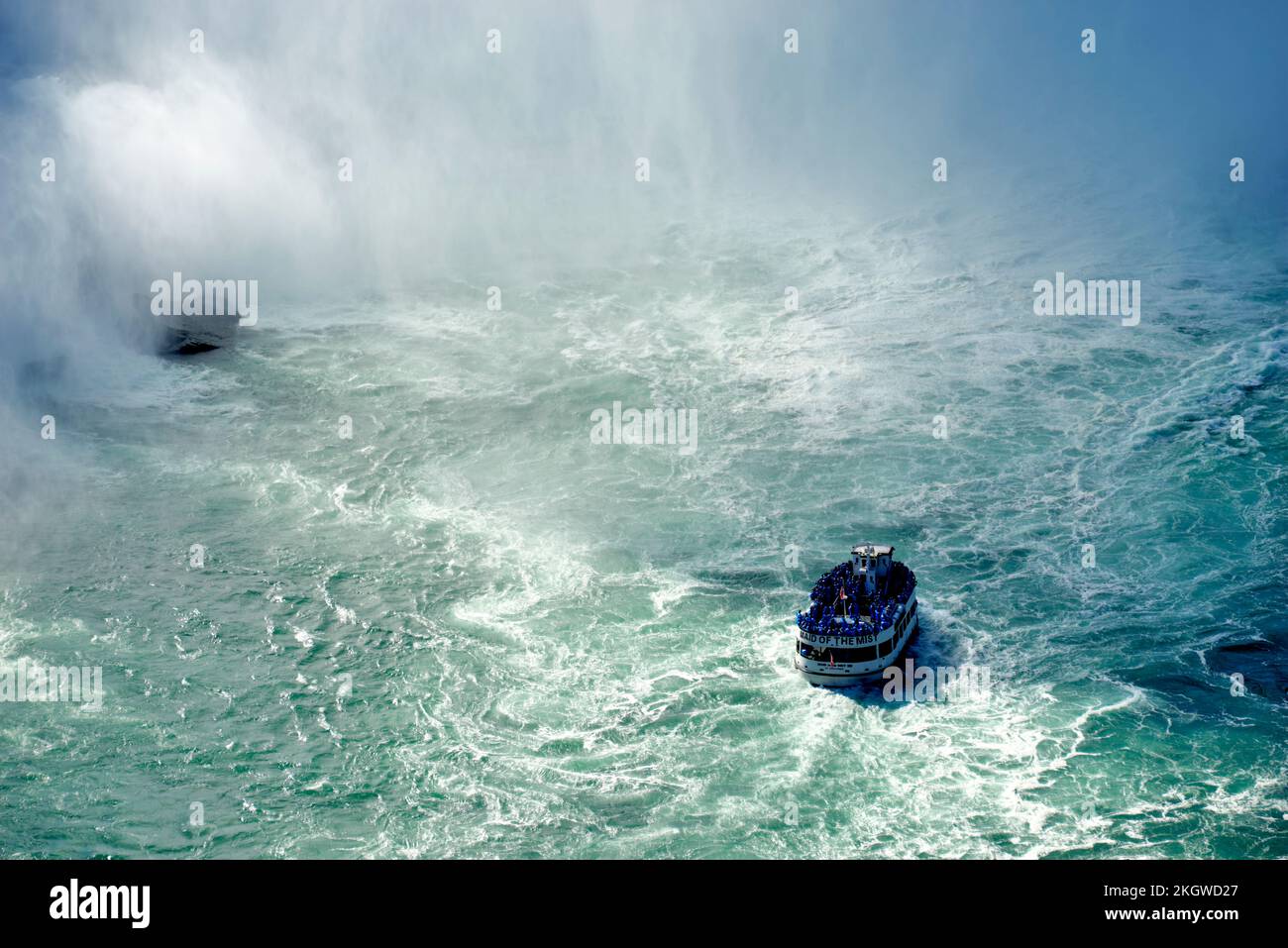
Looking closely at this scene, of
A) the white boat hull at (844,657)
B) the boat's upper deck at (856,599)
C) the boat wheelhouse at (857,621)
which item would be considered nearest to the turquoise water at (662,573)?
the white boat hull at (844,657)

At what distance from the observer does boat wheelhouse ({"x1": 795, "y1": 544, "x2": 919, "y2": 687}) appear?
6775cm

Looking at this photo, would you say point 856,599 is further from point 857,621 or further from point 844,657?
point 844,657

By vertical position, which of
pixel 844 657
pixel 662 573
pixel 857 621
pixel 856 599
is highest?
pixel 662 573

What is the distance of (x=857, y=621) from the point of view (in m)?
68.8

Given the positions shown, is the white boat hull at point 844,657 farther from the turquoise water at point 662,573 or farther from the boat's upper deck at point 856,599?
the turquoise water at point 662,573

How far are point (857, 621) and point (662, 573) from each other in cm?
1691

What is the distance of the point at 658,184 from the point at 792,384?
72.0 metres

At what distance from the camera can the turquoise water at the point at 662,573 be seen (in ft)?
Answer: 197

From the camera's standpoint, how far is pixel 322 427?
106 metres

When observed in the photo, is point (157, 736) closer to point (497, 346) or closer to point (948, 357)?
point (497, 346)

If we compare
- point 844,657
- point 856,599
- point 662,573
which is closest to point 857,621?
point 844,657

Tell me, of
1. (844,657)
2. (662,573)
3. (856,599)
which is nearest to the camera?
(844,657)

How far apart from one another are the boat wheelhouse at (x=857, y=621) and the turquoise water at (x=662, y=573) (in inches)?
61.2

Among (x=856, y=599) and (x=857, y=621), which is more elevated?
(x=856, y=599)
